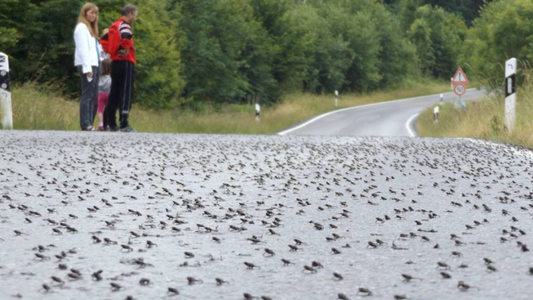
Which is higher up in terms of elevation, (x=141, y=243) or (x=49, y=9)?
(x=49, y=9)

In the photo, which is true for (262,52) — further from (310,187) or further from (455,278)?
(455,278)

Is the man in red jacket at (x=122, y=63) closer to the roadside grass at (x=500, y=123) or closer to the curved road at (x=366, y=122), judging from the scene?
the roadside grass at (x=500, y=123)

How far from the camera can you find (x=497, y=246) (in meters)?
4.34

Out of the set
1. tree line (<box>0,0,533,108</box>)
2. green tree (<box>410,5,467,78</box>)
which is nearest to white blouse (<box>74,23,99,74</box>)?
tree line (<box>0,0,533,108</box>)

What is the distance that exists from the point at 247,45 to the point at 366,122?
1040 cm

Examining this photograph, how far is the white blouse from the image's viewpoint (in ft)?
47.8

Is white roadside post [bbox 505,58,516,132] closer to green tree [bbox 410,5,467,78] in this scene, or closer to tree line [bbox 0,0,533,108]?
tree line [bbox 0,0,533,108]

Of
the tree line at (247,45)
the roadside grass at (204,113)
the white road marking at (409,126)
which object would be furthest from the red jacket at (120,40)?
the white road marking at (409,126)

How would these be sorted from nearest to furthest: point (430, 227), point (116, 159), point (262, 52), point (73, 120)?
point (430, 227)
point (116, 159)
point (73, 120)
point (262, 52)

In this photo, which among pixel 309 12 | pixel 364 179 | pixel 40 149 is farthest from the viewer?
pixel 309 12

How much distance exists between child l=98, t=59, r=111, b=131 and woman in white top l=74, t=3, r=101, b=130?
572 mm

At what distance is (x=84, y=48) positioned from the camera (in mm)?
14539

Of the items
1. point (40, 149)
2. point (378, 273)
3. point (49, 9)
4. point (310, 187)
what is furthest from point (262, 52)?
point (378, 273)

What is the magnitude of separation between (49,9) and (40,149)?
1603cm
